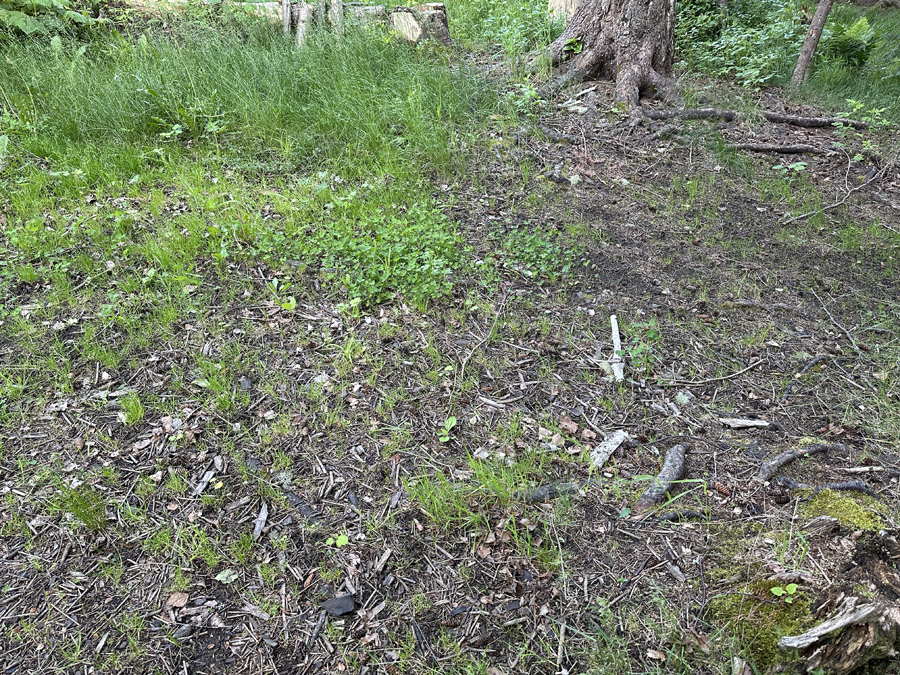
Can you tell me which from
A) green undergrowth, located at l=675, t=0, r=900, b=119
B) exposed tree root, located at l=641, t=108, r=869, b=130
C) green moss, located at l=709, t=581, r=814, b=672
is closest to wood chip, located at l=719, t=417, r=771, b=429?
green moss, located at l=709, t=581, r=814, b=672

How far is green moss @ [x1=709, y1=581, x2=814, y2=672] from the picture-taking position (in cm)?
211

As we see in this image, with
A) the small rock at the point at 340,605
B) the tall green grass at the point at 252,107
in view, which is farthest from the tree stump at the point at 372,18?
the small rock at the point at 340,605

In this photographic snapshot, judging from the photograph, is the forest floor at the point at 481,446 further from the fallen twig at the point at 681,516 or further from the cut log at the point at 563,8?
the cut log at the point at 563,8

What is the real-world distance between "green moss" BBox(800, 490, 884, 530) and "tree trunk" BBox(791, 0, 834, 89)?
5.56 metres

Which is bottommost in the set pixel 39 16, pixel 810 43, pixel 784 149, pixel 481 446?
pixel 481 446

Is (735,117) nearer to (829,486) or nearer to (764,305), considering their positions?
(764,305)

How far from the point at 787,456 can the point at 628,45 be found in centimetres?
479

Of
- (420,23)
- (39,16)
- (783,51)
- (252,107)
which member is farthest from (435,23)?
(39,16)

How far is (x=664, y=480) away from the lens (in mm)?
2836

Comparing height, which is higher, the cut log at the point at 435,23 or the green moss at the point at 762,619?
the cut log at the point at 435,23

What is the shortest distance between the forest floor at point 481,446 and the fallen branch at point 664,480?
43mm

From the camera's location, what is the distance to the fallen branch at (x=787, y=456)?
284 cm

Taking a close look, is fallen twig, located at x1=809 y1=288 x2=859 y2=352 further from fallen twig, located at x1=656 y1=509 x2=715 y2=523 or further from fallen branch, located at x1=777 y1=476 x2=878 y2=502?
fallen twig, located at x1=656 y1=509 x2=715 y2=523

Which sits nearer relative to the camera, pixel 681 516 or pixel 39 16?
pixel 681 516
